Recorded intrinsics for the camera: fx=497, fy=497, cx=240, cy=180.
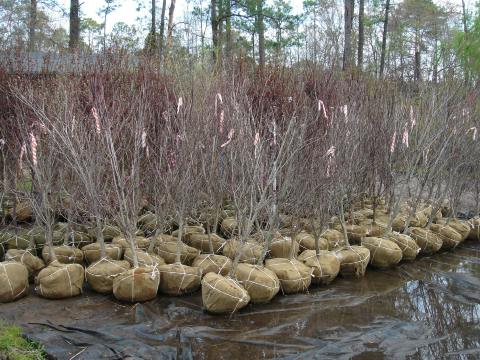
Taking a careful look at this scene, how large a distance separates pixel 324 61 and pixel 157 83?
329 cm

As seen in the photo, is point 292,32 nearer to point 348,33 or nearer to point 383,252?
point 348,33

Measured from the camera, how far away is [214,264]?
20.4ft

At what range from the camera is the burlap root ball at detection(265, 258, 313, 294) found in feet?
19.7

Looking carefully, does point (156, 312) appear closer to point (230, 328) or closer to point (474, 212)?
point (230, 328)

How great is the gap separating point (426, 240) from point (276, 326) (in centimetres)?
391

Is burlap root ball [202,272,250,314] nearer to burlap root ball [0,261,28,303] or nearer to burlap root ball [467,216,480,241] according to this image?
→ burlap root ball [0,261,28,303]

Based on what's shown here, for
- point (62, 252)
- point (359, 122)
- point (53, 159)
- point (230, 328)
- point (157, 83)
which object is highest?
point (157, 83)

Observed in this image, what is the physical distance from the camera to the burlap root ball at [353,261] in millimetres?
6785

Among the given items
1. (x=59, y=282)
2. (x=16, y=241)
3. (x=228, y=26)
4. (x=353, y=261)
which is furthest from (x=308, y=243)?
(x=228, y=26)

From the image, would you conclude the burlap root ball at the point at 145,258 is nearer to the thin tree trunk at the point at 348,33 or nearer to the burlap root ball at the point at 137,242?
the burlap root ball at the point at 137,242

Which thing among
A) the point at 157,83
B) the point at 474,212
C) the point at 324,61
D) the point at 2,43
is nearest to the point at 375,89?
the point at 324,61

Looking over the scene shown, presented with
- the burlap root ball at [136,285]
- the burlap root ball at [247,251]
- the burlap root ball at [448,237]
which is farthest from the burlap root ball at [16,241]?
the burlap root ball at [448,237]

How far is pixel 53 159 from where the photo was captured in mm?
6551

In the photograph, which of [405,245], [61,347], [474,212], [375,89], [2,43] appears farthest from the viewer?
[474,212]
